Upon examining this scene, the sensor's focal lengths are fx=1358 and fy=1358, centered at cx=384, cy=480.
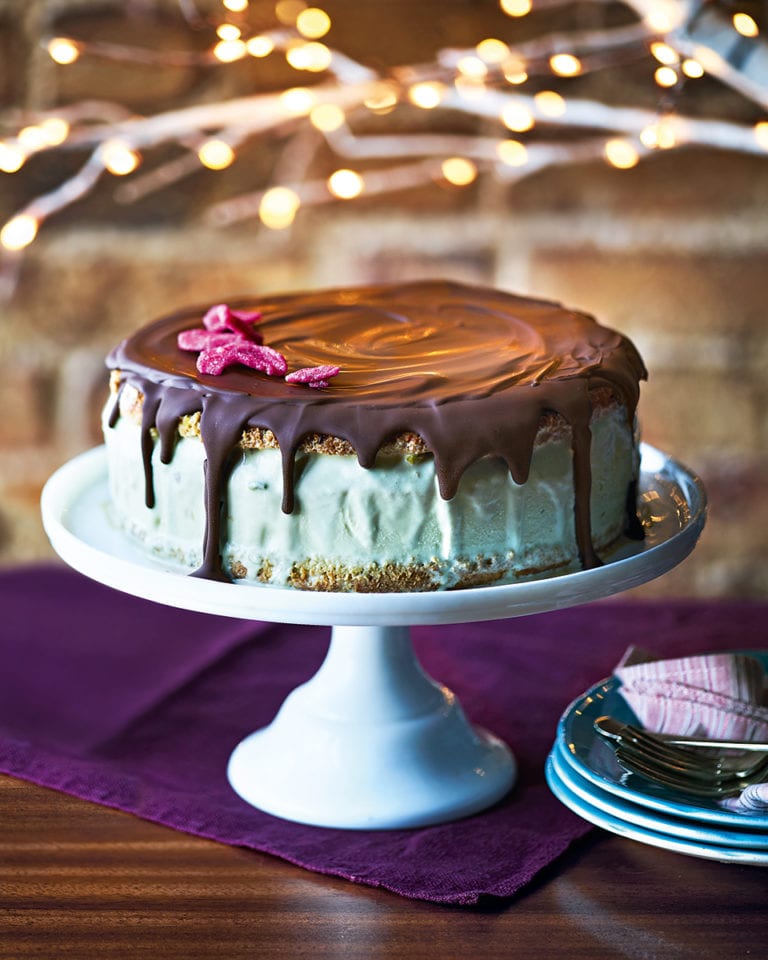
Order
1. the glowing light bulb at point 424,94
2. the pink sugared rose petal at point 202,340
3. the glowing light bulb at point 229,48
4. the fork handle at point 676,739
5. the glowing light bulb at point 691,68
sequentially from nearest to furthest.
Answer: the fork handle at point 676,739
the pink sugared rose petal at point 202,340
the glowing light bulb at point 691,68
the glowing light bulb at point 229,48
the glowing light bulb at point 424,94

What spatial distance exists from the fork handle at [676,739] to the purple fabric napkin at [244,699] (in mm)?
75

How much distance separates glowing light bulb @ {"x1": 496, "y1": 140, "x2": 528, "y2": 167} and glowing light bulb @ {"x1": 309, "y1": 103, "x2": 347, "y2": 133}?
0.66 ft

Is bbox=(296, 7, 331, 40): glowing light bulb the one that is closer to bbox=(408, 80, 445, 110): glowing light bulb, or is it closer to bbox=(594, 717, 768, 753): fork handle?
bbox=(408, 80, 445, 110): glowing light bulb

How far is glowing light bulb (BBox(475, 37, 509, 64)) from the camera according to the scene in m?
1.61

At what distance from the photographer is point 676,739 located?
99 centimetres

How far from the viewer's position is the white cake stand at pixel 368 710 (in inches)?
38.1

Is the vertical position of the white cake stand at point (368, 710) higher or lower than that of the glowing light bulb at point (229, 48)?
lower

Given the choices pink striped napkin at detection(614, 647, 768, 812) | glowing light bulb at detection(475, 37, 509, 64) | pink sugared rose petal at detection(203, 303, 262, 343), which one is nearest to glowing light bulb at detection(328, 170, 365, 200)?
glowing light bulb at detection(475, 37, 509, 64)

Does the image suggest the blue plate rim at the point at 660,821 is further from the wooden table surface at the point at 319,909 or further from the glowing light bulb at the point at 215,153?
the glowing light bulb at the point at 215,153

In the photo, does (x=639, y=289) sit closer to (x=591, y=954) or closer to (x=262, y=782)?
(x=262, y=782)

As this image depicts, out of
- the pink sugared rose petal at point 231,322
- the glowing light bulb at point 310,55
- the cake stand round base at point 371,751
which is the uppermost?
the glowing light bulb at point 310,55

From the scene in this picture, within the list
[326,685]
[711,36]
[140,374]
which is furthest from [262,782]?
[711,36]

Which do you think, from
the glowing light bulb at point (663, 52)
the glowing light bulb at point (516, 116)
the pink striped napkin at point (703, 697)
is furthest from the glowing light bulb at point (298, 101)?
the pink striped napkin at point (703, 697)

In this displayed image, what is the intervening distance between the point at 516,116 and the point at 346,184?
0.23 metres
